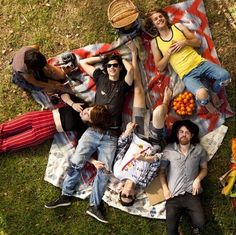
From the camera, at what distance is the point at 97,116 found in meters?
6.93

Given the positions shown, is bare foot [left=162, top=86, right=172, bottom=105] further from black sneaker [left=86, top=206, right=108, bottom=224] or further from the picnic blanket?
black sneaker [left=86, top=206, right=108, bottom=224]

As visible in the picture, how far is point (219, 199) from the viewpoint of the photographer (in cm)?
722

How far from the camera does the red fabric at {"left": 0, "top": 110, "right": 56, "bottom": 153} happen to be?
732 centimetres

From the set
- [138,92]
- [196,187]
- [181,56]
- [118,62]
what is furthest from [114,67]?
[196,187]

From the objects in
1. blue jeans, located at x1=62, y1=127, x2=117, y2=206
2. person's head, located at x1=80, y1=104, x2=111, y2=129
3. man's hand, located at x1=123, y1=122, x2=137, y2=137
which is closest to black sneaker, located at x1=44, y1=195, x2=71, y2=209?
blue jeans, located at x1=62, y1=127, x2=117, y2=206

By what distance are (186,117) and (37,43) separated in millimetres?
2712

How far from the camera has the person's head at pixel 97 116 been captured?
22.7ft

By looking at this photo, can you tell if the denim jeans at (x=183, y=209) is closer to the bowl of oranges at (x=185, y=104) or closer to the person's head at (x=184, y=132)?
the person's head at (x=184, y=132)

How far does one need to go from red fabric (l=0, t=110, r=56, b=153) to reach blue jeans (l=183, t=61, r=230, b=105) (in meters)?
2.19

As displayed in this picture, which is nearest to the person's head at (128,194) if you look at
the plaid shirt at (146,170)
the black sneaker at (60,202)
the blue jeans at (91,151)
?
the plaid shirt at (146,170)

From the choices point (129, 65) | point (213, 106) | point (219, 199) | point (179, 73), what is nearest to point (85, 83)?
point (129, 65)

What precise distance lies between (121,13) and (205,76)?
1623mm

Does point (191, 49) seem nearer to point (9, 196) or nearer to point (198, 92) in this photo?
point (198, 92)

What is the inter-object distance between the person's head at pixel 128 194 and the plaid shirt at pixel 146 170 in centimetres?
14
